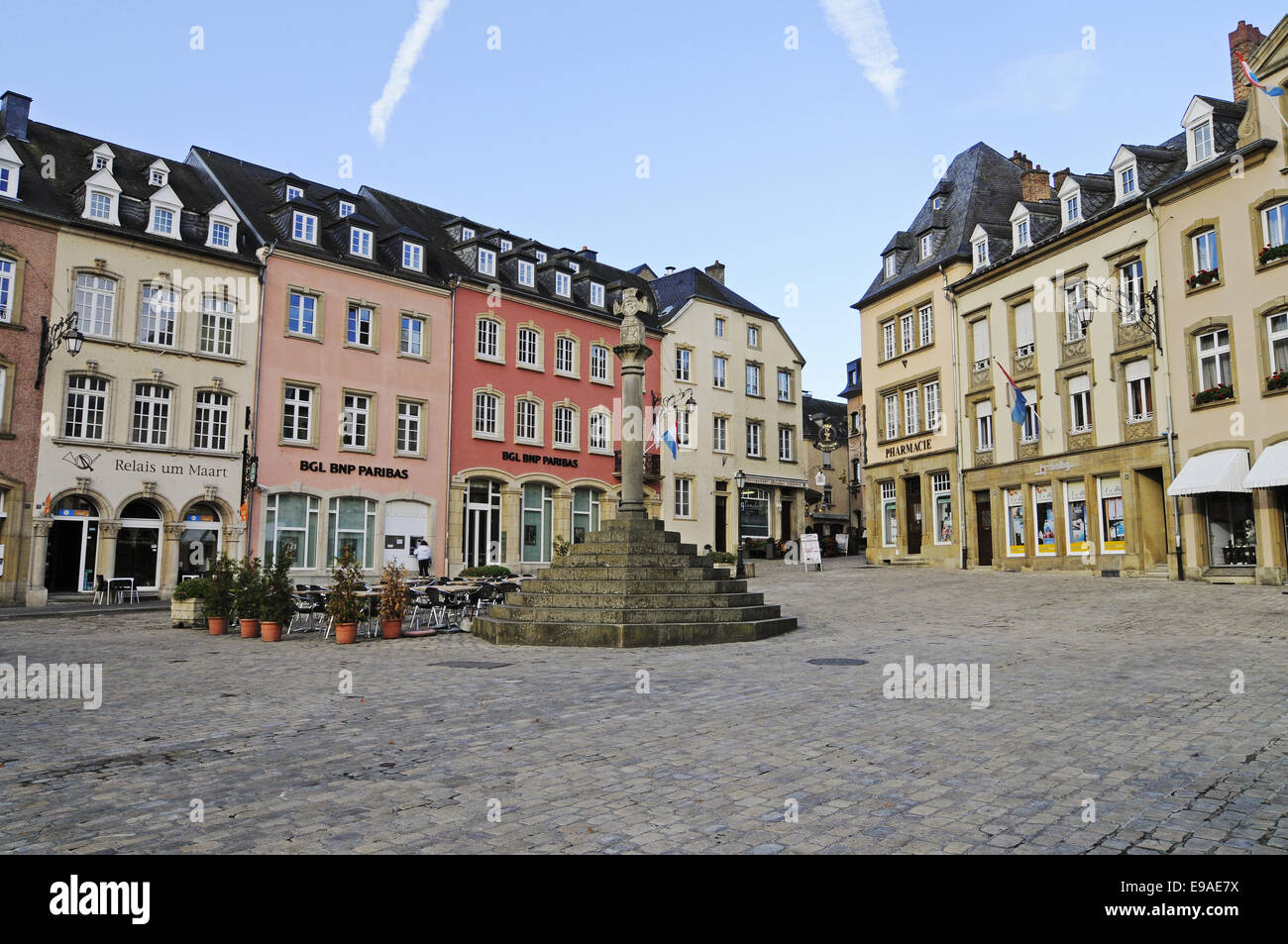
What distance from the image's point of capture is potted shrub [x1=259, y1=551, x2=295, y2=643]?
50.3 ft

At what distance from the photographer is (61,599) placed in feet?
77.0

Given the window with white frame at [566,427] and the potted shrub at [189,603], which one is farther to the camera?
the window with white frame at [566,427]

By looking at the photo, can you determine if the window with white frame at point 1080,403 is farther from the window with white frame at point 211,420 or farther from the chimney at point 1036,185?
the window with white frame at point 211,420

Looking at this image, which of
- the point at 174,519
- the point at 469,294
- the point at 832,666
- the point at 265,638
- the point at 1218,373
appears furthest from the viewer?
the point at 469,294

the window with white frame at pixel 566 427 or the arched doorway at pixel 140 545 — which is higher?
the window with white frame at pixel 566 427

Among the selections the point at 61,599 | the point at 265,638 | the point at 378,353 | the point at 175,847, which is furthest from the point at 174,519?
the point at 175,847

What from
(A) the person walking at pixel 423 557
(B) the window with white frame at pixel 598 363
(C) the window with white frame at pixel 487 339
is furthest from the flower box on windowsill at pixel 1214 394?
(A) the person walking at pixel 423 557

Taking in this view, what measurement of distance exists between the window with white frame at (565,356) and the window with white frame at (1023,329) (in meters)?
17.5

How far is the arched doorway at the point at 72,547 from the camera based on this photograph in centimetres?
2384

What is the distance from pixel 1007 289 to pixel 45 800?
3067 centimetres

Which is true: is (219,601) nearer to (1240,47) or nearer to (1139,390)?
Result: (1139,390)

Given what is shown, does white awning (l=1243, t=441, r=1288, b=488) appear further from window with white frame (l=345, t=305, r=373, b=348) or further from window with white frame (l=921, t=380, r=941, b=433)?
window with white frame (l=345, t=305, r=373, b=348)

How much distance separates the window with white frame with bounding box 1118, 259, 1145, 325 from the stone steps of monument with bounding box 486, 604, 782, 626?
17307 mm
